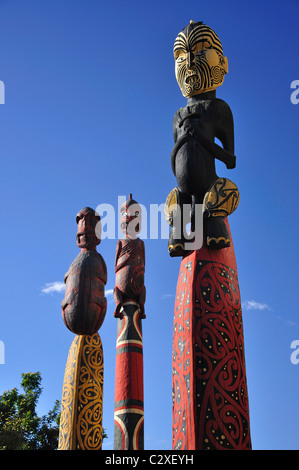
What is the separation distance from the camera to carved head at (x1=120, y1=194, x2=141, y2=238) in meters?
8.14

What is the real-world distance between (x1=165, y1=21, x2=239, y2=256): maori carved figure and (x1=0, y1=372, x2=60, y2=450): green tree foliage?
1144cm

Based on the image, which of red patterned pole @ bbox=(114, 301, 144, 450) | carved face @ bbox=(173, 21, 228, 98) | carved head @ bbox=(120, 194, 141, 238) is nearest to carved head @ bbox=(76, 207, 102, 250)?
carved head @ bbox=(120, 194, 141, 238)

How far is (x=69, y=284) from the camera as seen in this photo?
7844 mm

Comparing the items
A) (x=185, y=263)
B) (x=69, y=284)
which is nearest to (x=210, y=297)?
(x=185, y=263)

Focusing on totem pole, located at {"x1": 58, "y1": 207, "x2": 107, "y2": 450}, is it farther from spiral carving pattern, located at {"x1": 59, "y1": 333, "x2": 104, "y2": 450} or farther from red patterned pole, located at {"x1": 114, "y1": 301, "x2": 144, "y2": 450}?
red patterned pole, located at {"x1": 114, "y1": 301, "x2": 144, "y2": 450}

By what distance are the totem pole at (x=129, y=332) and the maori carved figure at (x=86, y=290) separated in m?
0.27

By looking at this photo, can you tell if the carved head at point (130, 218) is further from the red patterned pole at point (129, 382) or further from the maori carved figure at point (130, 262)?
the red patterned pole at point (129, 382)

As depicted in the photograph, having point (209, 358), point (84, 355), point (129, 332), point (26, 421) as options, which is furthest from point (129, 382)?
point (26, 421)

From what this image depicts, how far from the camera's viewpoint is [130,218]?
8.18m

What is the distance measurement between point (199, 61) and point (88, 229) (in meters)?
2.95

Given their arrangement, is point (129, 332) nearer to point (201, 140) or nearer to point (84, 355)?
point (84, 355)
